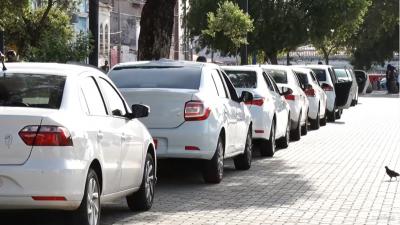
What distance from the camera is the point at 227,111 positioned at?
43.8 ft

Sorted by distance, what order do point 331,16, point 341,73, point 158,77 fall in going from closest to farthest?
point 158,77 < point 341,73 < point 331,16

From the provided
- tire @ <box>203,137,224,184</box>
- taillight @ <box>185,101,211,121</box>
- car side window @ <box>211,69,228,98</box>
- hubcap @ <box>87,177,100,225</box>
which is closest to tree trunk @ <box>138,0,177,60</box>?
car side window @ <box>211,69,228,98</box>

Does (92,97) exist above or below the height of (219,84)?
above

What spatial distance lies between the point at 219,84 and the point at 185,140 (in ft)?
5.35

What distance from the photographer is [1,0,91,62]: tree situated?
18.5m

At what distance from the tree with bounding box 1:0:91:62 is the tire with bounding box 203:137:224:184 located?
6240 millimetres

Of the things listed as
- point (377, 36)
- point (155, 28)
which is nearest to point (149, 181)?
point (155, 28)

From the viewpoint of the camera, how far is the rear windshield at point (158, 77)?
42.1ft

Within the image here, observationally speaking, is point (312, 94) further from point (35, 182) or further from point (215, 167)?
point (35, 182)

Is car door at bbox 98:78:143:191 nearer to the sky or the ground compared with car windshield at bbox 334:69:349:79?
nearer to the sky

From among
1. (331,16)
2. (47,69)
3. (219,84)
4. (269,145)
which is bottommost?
(269,145)

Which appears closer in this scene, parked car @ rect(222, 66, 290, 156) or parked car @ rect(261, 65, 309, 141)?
parked car @ rect(222, 66, 290, 156)

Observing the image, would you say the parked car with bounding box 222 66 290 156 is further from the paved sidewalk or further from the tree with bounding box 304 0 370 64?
the tree with bounding box 304 0 370 64

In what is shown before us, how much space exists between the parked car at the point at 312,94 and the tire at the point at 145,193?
14540 millimetres
